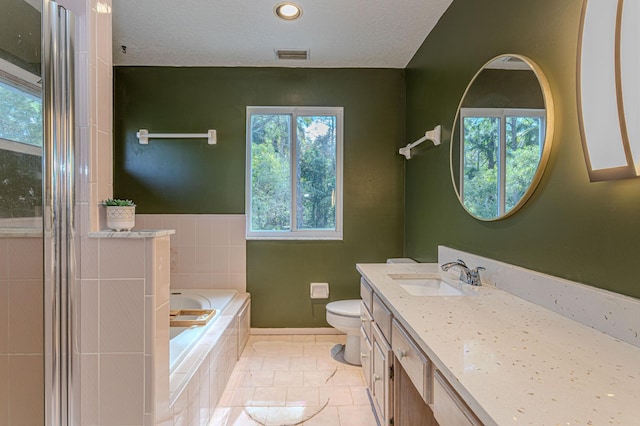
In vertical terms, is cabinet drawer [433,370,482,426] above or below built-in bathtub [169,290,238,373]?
above

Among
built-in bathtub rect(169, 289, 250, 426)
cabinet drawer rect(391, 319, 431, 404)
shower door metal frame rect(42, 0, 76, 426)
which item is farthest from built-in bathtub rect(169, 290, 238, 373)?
cabinet drawer rect(391, 319, 431, 404)

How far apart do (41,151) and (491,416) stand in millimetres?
1481

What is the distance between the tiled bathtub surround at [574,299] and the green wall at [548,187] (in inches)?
1.3

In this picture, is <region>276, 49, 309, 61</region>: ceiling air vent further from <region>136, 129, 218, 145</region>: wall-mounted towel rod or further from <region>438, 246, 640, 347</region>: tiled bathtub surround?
<region>438, 246, 640, 347</region>: tiled bathtub surround

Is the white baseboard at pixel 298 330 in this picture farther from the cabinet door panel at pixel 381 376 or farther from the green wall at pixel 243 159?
the cabinet door panel at pixel 381 376

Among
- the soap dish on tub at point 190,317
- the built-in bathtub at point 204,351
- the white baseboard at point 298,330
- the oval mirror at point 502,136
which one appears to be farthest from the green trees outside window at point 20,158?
the white baseboard at point 298,330

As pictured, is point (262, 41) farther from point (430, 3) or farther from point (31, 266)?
point (31, 266)

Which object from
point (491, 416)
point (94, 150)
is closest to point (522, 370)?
point (491, 416)

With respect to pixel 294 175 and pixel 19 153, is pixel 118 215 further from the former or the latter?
pixel 294 175

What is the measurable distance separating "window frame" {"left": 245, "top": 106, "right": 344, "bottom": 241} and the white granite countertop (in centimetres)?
186

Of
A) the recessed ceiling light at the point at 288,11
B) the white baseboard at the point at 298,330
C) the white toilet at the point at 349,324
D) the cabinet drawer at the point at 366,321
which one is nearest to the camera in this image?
the cabinet drawer at the point at 366,321

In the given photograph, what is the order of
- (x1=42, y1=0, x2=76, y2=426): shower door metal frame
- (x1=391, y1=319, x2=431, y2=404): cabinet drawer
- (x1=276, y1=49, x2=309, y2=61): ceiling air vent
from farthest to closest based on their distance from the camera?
(x1=276, y1=49, x2=309, y2=61): ceiling air vent, (x1=42, y1=0, x2=76, y2=426): shower door metal frame, (x1=391, y1=319, x2=431, y2=404): cabinet drawer

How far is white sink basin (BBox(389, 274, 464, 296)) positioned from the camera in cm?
177

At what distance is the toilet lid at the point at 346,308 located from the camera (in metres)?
2.47
